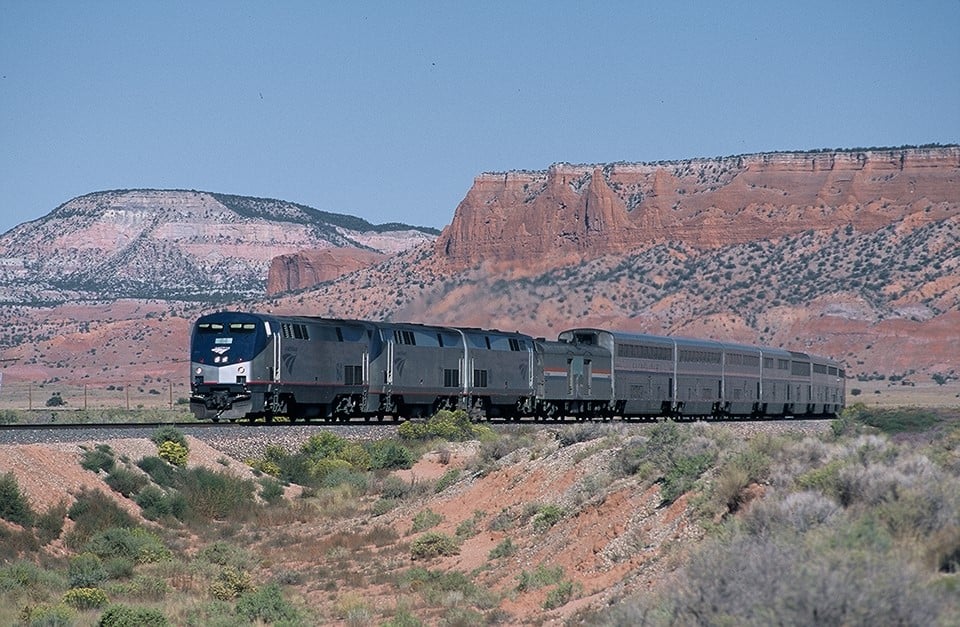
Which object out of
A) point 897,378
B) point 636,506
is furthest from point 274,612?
point 897,378

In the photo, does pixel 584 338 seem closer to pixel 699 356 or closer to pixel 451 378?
pixel 699 356

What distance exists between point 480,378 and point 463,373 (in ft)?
2.96

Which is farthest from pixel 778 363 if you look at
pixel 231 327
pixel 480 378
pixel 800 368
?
pixel 231 327

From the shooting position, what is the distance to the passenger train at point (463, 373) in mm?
38000

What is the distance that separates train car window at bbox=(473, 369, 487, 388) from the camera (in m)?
47.1

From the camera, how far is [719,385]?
178 ft

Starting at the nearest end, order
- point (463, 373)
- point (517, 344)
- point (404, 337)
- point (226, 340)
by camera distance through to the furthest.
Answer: point (226, 340)
point (404, 337)
point (463, 373)
point (517, 344)

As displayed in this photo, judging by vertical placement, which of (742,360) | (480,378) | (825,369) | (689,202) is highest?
(689,202)

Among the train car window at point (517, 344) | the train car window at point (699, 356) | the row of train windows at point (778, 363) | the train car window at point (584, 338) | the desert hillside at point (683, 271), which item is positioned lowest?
the row of train windows at point (778, 363)

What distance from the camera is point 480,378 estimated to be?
4734cm

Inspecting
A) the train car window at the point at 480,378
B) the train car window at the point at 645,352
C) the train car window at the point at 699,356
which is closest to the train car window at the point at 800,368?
the train car window at the point at 699,356

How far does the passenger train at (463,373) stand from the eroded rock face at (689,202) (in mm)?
88523

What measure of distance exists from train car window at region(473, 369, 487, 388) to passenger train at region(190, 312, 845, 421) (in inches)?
1.3

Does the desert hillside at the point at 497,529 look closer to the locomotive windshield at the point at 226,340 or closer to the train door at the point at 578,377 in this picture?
the locomotive windshield at the point at 226,340
